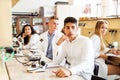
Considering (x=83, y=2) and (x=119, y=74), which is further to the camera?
(x=83, y=2)

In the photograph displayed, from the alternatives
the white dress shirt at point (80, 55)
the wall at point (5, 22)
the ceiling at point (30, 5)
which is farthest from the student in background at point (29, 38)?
the ceiling at point (30, 5)

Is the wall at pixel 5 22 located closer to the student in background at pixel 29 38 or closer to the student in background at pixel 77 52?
the student in background at pixel 77 52

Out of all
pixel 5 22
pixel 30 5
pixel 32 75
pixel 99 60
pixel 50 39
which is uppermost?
pixel 30 5

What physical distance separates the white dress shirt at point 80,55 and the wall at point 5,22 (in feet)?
2.63

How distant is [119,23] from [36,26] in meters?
2.93

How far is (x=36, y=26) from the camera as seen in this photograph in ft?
20.7

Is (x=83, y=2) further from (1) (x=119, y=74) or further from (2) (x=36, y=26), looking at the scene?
(1) (x=119, y=74)

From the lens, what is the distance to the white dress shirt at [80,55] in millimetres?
1755

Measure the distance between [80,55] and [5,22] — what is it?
1094 millimetres

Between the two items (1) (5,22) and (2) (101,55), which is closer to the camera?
(1) (5,22)

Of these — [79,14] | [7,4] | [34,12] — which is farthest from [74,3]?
[7,4]

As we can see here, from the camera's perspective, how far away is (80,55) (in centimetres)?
190

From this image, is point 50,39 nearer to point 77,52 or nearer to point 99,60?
point 99,60

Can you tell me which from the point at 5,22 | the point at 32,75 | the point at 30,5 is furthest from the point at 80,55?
the point at 30,5
